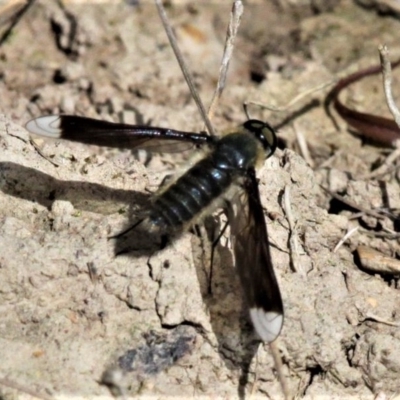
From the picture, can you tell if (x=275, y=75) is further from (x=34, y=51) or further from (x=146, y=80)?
(x=34, y=51)

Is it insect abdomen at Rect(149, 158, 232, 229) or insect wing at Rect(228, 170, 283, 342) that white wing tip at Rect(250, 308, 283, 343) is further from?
insect abdomen at Rect(149, 158, 232, 229)

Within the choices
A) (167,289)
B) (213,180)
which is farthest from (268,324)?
(213,180)

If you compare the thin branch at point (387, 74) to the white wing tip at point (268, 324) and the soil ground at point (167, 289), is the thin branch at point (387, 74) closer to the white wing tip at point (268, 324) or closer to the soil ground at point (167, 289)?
the soil ground at point (167, 289)

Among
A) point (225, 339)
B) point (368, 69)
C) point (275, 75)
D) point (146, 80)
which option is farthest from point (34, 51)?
point (225, 339)

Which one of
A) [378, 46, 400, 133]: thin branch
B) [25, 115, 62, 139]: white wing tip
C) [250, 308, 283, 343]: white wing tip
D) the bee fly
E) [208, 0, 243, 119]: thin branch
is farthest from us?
[208, 0, 243, 119]: thin branch

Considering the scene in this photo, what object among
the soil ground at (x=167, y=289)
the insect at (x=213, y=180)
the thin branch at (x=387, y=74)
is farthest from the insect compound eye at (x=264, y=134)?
the thin branch at (x=387, y=74)

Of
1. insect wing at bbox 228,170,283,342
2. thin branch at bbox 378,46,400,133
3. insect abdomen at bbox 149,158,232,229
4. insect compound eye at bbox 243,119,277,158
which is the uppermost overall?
thin branch at bbox 378,46,400,133

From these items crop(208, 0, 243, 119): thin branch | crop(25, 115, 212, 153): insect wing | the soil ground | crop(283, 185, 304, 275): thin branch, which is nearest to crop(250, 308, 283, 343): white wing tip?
the soil ground
